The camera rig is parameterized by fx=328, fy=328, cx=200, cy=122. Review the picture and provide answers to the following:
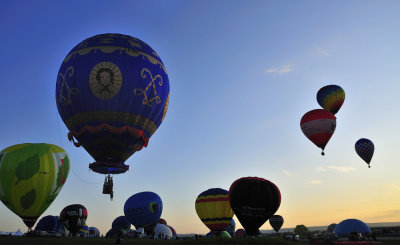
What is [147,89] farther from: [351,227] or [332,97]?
[332,97]

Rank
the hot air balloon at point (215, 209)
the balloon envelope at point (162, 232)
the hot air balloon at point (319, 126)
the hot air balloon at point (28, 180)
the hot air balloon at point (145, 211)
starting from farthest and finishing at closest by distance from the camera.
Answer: the hot air balloon at point (145, 211) → the balloon envelope at point (162, 232) → the hot air balloon at point (215, 209) → the hot air balloon at point (319, 126) → the hot air balloon at point (28, 180)

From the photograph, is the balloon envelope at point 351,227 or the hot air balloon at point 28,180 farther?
the balloon envelope at point 351,227

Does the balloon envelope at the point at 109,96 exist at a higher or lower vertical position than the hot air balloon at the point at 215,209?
higher

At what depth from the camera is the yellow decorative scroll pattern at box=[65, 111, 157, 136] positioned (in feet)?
85.2

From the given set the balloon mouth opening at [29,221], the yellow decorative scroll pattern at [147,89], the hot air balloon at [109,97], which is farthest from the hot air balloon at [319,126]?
the balloon mouth opening at [29,221]

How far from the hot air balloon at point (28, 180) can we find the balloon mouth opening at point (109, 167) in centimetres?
717

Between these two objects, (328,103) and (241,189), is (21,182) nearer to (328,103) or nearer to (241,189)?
(241,189)

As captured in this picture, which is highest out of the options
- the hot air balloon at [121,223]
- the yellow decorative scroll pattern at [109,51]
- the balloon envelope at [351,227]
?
the yellow decorative scroll pattern at [109,51]

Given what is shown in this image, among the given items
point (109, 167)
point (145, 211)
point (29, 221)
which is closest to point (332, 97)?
point (145, 211)

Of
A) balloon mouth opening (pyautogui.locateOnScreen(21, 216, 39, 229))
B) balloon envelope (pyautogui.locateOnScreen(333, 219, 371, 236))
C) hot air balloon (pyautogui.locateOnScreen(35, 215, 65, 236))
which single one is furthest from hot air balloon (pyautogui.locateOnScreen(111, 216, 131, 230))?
balloon envelope (pyautogui.locateOnScreen(333, 219, 371, 236))

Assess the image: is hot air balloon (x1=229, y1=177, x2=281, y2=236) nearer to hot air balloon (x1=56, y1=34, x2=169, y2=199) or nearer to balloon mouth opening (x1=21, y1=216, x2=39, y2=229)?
hot air balloon (x1=56, y1=34, x2=169, y2=199)

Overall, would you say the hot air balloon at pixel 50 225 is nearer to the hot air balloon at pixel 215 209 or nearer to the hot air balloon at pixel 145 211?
the hot air balloon at pixel 145 211

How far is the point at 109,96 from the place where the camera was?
25969mm

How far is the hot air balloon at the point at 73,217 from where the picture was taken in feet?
116
